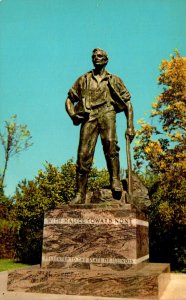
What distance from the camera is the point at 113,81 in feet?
26.6

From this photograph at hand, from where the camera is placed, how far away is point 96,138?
26.0 ft

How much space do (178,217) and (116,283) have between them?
36.8ft

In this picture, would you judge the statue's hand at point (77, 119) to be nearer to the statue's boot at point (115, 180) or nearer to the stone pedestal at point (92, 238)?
the statue's boot at point (115, 180)

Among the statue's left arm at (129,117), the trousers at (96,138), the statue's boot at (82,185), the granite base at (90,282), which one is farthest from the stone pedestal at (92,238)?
the statue's left arm at (129,117)

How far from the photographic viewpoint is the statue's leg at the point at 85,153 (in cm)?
774

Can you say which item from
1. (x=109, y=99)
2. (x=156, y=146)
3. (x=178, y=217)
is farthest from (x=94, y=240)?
(x=156, y=146)

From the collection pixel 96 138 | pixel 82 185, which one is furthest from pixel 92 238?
pixel 96 138

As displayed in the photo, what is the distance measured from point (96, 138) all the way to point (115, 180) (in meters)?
0.98

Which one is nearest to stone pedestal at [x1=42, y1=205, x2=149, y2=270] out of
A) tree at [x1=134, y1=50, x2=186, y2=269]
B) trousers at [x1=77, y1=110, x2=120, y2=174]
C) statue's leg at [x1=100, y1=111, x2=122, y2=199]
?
statue's leg at [x1=100, y1=111, x2=122, y2=199]

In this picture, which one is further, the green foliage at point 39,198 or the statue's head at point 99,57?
the green foliage at point 39,198

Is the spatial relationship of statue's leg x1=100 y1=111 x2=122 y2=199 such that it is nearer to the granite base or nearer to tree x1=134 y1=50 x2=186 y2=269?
the granite base

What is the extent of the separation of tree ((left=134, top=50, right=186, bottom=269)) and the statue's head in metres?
9.65

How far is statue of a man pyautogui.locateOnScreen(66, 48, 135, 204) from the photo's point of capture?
25.4 ft

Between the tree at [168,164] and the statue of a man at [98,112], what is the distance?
30.6 feet
